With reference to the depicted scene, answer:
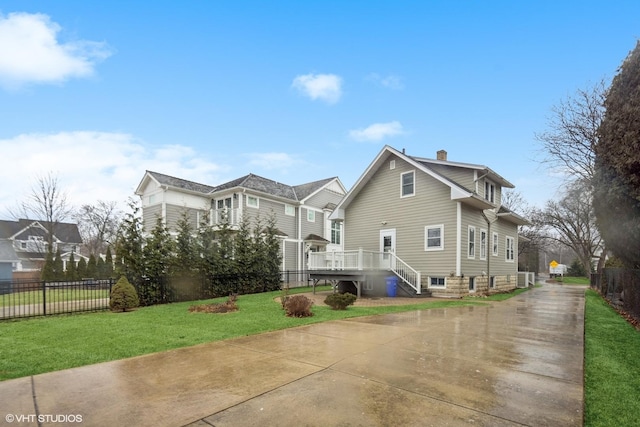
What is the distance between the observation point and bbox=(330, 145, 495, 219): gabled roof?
49.1ft

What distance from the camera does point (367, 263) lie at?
1562 cm

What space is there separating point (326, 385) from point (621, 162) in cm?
674

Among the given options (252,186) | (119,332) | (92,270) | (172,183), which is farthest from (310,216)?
(119,332)

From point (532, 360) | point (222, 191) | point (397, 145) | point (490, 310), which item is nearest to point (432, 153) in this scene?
point (397, 145)

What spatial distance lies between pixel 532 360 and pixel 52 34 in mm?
14349

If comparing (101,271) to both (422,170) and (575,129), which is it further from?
(575,129)

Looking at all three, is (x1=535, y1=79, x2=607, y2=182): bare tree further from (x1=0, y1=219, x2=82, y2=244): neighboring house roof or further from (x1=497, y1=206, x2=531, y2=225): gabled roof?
(x1=0, y1=219, x2=82, y2=244): neighboring house roof

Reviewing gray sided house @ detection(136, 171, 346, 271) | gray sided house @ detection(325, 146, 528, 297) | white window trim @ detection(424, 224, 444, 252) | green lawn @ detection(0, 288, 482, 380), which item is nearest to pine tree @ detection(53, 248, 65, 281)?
gray sided house @ detection(136, 171, 346, 271)

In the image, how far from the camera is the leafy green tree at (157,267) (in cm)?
1296

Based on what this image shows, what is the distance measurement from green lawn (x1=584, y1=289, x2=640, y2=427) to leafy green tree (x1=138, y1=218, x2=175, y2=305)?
1321 cm

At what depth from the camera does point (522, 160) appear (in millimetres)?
20609

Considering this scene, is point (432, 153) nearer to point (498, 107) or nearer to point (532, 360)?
point (498, 107)

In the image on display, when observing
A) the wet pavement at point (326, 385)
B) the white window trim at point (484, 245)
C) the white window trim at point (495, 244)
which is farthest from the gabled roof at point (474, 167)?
the wet pavement at point (326, 385)

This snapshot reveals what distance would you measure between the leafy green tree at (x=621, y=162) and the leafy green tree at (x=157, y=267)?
14.1 m
